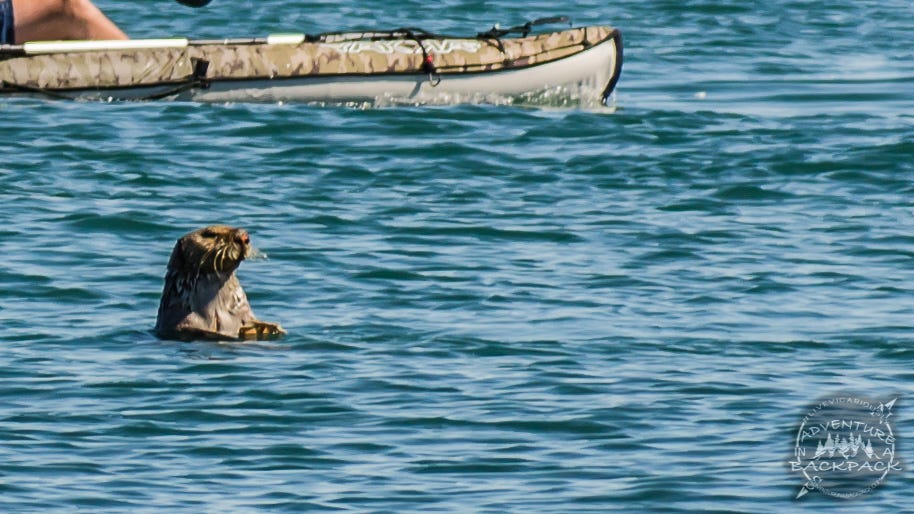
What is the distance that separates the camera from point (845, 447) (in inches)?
377

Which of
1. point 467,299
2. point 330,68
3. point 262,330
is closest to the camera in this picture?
point 262,330

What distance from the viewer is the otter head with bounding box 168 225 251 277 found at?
39.9 feet

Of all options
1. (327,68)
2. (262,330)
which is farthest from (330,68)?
(262,330)

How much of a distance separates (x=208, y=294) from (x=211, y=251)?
29 centimetres

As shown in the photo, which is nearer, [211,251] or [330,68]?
[211,251]

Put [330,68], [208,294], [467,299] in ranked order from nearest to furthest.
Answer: [208,294]
[467,299]
[330,68]

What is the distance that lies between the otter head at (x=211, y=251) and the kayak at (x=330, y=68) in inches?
298

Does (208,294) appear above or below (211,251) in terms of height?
below

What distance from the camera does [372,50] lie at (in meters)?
20.7

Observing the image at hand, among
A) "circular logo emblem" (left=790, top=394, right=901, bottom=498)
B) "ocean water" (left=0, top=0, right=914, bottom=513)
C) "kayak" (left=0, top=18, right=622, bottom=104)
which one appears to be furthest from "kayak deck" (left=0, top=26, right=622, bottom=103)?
"circular logo emblem" (left=790, top=394, right=901, bottom=498)

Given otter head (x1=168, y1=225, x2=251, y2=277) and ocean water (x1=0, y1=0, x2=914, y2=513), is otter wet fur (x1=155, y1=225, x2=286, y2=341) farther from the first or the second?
ocean water (x1=0, y1=0, x2=914, y2=513)

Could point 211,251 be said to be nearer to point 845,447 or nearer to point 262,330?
point 262,330

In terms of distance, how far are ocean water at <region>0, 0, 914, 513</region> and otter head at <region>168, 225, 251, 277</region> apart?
0.47 meters

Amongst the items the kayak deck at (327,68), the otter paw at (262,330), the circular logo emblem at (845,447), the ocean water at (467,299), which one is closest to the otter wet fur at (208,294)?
the otter paw at (262,330)
